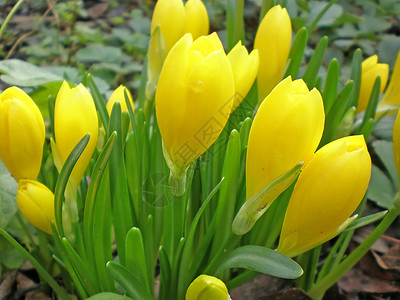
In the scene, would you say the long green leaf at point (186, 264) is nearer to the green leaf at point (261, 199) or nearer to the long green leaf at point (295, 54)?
the green leaf at point (261, 199)

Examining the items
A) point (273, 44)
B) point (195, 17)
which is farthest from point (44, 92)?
point (273, 44)

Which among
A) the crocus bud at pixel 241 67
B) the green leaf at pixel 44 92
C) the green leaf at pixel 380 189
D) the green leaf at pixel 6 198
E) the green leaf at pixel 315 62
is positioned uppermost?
the crocus bud at pixel 241 67

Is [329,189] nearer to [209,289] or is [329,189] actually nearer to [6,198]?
[209,289]

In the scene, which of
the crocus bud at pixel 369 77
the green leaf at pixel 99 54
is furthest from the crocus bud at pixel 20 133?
A: the green leaf at pixel 99 54

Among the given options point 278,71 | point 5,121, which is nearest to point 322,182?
point 278,71

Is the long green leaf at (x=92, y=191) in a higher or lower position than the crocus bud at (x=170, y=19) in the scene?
lower

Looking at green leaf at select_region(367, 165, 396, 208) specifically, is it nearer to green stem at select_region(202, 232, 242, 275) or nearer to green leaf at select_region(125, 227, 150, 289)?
green stem at select_region(202, 232, 242, 275)

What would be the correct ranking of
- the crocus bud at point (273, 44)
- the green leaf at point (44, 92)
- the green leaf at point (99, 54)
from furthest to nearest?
the green leaf at point (99, 54), the green leaf at point (44, 92), the crocus bud at point (273, 44)

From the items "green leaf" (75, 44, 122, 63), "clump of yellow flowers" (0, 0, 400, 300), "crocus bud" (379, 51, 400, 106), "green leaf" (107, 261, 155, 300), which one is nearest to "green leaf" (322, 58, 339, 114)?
"clump of yellow flowers" (0, 0, 400, 300)
